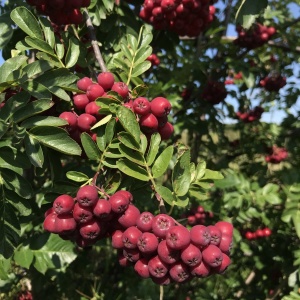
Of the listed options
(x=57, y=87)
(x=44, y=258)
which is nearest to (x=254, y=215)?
(x=44, y=258)

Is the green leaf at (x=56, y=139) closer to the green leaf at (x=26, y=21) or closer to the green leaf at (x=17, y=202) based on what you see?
the green leaf at (x=17, y=202)

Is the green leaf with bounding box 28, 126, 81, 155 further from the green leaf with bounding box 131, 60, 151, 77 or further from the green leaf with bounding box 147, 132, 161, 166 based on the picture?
the green leaf with bounding box 131, 60, 151, 77

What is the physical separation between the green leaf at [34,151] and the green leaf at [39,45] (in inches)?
11.1

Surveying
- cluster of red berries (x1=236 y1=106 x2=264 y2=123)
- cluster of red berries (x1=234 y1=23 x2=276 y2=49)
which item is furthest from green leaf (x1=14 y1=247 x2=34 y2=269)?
cluster of red berries (x1=236 y1=106 x2=264 y2=123)

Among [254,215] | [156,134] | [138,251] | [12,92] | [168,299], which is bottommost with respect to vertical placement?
[168,299]

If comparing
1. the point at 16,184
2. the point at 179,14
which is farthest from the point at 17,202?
the point at 179,14

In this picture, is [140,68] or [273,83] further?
[273,83]

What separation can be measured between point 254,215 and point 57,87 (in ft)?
4.97

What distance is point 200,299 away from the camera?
2.66 meters

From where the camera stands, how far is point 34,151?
3.60ft

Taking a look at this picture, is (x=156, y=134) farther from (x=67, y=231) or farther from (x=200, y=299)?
(x=200, y=299)

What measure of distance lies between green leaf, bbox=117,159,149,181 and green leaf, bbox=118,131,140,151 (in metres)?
0.05

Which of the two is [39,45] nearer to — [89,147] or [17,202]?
[89,147]

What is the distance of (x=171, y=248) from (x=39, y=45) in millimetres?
704
